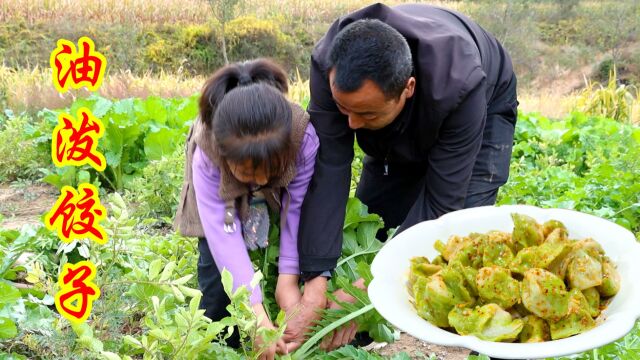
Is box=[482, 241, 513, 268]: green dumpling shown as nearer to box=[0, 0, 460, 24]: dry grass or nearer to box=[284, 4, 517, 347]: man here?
box=[284, 4, 517, 347]: man

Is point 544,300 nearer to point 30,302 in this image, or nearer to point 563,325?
point 563,325

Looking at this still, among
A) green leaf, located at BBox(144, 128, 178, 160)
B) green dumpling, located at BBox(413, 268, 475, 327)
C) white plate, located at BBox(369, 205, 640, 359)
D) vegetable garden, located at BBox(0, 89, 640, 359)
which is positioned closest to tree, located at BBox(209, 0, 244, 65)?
vegetable garden, located at BBox(0, 89, 640, 359)

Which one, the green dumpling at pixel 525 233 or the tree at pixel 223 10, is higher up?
the green dumpling at pixel 525 233

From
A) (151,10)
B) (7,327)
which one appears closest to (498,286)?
(7,327)

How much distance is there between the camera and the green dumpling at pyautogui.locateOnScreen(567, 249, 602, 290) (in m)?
1.35

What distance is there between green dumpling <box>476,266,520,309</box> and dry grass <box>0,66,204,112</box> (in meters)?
5.77

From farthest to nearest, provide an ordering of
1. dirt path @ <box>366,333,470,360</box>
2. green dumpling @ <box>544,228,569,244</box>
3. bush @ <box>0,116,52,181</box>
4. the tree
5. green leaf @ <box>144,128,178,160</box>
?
the tree
bush @ <box>0,116,52,181</box>
green leaf @ <box>144,128,178,160</box>
dirt path @ <box>366,333,470,360</box>
green dumpling @ <box>544,228,569,244</box>

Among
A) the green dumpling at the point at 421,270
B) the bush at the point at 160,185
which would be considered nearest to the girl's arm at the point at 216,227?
the green dumpling at the point at 421,270

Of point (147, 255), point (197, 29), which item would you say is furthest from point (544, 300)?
point (197, 29)

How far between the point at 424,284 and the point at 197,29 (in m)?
16.5

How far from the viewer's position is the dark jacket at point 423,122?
208cm

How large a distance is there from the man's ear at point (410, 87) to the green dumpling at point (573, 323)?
868 millimetres

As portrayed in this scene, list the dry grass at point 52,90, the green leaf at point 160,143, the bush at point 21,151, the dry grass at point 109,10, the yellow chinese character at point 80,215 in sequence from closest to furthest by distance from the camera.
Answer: the yellow chinese character at point 80,215
the green leaf at point 160,143
the bush at point 21,151
the dry grass at point 52,90
the dry grass at point 109,10

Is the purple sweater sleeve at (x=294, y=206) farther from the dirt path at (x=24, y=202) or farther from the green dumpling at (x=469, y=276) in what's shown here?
the dirt path at (x=24, y=202)
